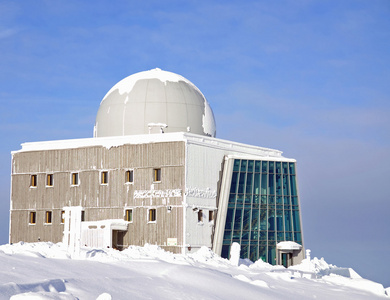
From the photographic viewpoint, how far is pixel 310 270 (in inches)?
1826

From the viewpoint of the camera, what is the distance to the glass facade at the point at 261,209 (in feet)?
158

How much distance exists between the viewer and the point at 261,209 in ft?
161

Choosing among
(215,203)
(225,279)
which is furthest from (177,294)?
(215,203)

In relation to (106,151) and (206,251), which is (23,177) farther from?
(206,251)

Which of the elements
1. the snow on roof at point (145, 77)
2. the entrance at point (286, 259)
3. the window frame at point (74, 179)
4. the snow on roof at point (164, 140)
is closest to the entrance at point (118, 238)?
the window frame at point (74, 179)

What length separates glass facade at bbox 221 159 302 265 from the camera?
48.2 m

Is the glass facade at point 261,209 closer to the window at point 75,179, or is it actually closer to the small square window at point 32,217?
the window at point 75,179

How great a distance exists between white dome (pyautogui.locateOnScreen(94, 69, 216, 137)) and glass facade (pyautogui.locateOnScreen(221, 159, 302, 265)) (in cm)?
495

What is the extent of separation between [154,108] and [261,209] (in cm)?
1084

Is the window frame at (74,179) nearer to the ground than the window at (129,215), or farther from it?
farther from it

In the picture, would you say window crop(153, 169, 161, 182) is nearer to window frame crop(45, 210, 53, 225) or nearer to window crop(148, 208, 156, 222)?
window crop(148, 208, 156, 222)

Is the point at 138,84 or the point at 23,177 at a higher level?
the point at 138,84

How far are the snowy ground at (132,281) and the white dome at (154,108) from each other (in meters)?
15.6

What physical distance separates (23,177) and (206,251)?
18.1 meters
